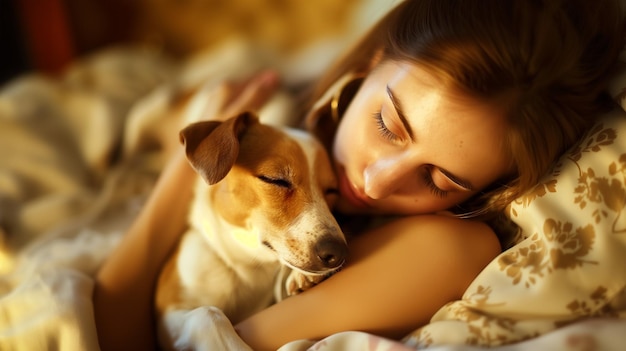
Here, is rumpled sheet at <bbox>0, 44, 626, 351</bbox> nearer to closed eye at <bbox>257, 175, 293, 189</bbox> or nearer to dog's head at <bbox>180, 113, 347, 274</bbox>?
dog's head at <bbox>180, 113, 347, 274</bbox>

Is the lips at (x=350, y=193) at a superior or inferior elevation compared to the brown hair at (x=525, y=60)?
inferior

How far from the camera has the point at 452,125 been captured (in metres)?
0.98

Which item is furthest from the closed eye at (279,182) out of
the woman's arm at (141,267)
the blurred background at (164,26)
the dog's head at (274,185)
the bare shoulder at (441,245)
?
the blurred background at (164,26)

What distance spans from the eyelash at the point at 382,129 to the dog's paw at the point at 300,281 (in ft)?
1.09

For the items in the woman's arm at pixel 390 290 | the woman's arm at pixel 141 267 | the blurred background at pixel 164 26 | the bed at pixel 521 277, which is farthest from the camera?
the blurred background at pixel 164 26

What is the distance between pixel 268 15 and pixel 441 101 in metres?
1.90

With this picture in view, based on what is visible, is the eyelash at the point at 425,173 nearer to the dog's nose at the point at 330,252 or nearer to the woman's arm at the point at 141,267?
the dog's nose at the point at 330,252

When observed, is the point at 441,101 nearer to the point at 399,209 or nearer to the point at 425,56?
the point at 425,56

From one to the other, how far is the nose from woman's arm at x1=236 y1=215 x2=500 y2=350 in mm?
108

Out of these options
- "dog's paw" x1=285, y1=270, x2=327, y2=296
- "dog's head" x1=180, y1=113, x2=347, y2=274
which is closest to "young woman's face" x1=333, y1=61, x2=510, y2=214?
"dog's head" x1=180, y1=113, x2=347, y2=274

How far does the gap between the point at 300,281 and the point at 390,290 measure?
8.1 inches

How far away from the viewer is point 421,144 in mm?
1013

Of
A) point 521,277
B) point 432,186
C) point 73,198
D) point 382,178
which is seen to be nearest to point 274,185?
point 382,178

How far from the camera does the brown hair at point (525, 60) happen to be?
3.19 ft
